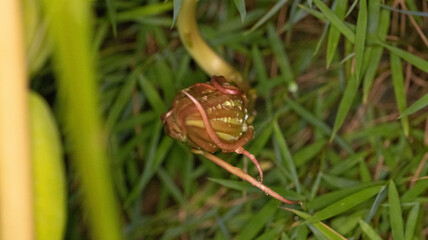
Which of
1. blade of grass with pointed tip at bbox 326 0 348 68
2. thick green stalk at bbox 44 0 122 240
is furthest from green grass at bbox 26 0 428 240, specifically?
thick green stalk at bbox 44 0 122 240

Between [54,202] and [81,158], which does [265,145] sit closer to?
[54,202]

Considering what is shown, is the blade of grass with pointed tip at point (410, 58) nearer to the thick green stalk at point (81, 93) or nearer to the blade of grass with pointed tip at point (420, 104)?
the blade of grass with pointed tip at point (420, 104)

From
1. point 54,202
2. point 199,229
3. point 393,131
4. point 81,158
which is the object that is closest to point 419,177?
point 393,131

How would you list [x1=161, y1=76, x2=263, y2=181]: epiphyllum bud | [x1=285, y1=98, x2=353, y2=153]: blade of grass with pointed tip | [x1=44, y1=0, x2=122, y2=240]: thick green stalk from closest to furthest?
[x1=44, y1=0, x2=122, y2=240]: thick green stalk < [x1=161, y1=76, x2=263, y2=181]: epiphyllum bud < [x1=285, y1=98, x2=353, y2=153]: blade of grass with pointed tip

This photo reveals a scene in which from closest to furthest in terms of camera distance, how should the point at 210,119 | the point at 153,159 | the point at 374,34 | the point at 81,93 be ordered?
the point at 81,93
the point at 210,119
the point at 374,34
the point at 153,159

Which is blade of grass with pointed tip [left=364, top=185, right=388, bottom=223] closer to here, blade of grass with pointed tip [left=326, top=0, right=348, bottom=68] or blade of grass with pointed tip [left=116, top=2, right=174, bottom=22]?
blade of grass with pointed tip [left=326, top=0, right=348, bottom=68]

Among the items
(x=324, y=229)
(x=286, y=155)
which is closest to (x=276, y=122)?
(x=286, y=155)

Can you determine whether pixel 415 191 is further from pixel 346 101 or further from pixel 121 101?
pixel 121 101
